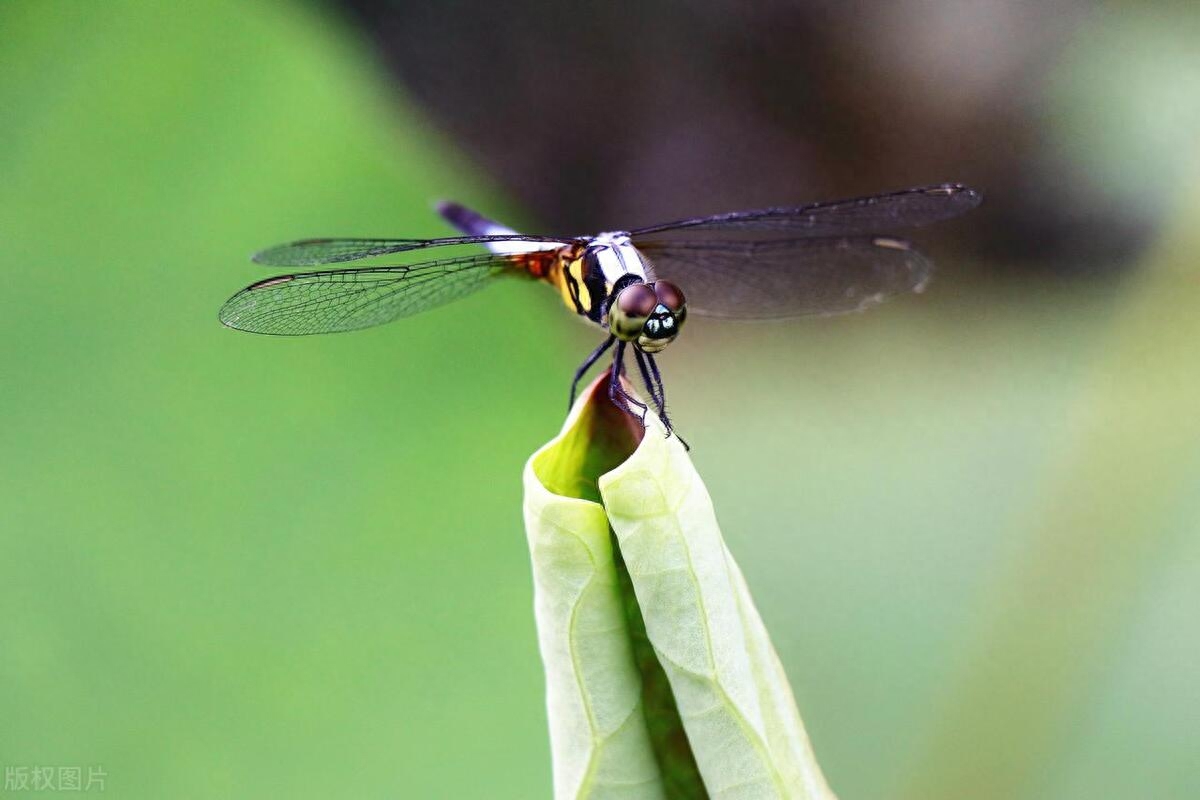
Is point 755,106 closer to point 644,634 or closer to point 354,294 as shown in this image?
point 354,294

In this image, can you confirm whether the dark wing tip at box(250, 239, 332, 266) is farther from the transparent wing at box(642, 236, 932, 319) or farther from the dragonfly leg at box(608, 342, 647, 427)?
the dragonfly leg at box(608, 342, 647, 427)

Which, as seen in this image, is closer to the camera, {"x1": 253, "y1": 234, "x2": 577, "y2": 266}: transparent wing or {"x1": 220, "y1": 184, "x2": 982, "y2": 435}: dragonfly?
{"x1": 220, "y1": 184, "x2": 982, "y2": 435}: dragonfly

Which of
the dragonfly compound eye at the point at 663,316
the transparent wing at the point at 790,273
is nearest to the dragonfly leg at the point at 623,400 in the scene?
the dragonfly compound eye at the point at 663,316

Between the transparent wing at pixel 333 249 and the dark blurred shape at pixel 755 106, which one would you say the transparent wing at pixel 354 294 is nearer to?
the transparent wing at pixel 333 249

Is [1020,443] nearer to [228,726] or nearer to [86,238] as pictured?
[228,726]

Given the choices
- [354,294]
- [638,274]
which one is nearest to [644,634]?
[638,274]

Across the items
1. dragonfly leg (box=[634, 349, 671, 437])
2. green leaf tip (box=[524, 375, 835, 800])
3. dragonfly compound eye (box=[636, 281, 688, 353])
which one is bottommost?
green leaf tip (box=[524, 375, 835, 800])

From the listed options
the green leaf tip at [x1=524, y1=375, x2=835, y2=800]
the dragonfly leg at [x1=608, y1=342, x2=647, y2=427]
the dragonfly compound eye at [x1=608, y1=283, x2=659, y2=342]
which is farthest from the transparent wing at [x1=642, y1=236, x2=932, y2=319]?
the green leaf tip at [x1=524, y1=375, x2=835, y2=800]

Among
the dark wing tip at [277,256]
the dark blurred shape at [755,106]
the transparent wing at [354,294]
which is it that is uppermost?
the dark blurred shape at [755,106]
